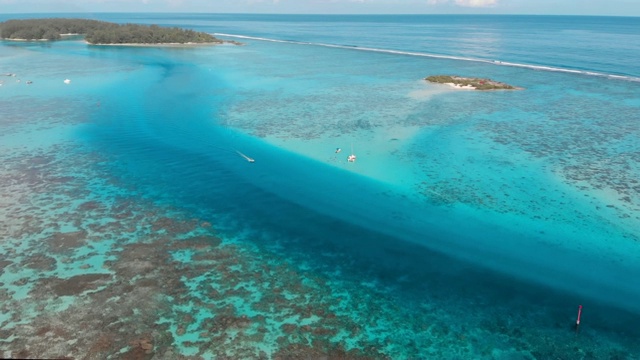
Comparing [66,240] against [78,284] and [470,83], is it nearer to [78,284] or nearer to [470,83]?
[78,284]

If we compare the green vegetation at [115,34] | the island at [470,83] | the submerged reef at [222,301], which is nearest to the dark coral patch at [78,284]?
the submerged reef at [222,301]

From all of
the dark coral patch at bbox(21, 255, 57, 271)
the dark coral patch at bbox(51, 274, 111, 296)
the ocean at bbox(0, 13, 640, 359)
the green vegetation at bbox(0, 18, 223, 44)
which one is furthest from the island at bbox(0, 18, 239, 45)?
the dark coral patch at bbox(51, 274, 111, 296)

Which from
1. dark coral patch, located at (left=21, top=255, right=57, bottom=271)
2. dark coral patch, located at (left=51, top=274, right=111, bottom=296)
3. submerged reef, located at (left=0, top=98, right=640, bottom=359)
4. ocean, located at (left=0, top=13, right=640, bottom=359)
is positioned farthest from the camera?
dark coral patch, located at (left=21, top=255, right=57, bottom=271)

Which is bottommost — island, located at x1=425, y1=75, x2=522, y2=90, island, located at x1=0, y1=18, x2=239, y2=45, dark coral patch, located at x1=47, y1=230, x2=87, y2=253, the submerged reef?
the submerged reef

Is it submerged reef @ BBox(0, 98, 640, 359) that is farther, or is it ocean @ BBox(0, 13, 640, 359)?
ocean @ BBox(0, 13, 640, 359)

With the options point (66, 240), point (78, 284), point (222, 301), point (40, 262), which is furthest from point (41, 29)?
point (222, 301)

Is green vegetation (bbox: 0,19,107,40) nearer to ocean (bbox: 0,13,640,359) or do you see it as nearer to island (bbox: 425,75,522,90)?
ocean (bbox: 0,13,640,359)

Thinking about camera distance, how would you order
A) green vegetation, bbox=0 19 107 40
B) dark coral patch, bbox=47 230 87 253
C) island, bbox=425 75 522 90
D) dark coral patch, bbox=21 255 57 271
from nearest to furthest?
dark coral patch, bbox=21 255 57 271 < dark coral patch, bbox=47 230 87 253 < island, bbox=425 75 522 90 < green vegetation, bbox=0 19 107 40
